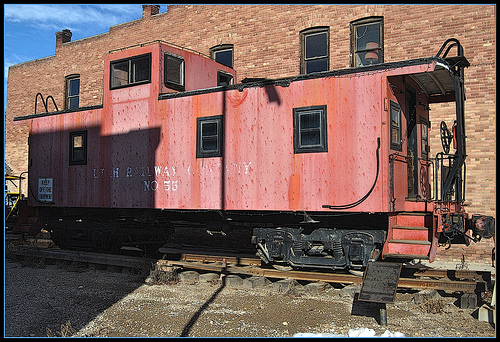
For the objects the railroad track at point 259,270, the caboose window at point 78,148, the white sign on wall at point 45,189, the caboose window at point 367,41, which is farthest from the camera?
the caboose window at point 367,41

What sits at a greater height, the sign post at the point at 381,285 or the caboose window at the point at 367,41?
the caboose window at the point at 367,41

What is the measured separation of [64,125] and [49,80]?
9.99 metres

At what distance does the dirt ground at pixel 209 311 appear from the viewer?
579 centimetres

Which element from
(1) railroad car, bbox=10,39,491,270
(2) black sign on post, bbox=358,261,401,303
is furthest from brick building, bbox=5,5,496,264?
(2) black sign on post, bbox=358,261,401,303

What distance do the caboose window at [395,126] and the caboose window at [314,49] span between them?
18.7 ft

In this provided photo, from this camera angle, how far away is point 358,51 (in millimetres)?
12992

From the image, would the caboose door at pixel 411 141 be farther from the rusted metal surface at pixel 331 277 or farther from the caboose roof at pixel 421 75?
the rusted metal surface at pixel 331 277

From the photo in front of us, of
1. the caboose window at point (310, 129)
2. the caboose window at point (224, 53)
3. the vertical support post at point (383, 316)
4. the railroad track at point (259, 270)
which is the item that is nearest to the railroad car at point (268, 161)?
the caboose window at point (310, 129)

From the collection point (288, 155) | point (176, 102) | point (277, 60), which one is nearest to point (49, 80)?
point (277, 60)

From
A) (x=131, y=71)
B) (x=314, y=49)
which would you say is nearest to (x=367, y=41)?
(x=314, y=49)

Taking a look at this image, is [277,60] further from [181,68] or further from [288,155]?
[288,155]

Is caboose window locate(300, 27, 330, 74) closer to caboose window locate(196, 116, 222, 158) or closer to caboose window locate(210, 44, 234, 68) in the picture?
caboose window locate(210, 44, 234, 68)

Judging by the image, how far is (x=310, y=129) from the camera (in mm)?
8109

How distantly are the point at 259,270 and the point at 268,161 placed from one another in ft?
6.88
